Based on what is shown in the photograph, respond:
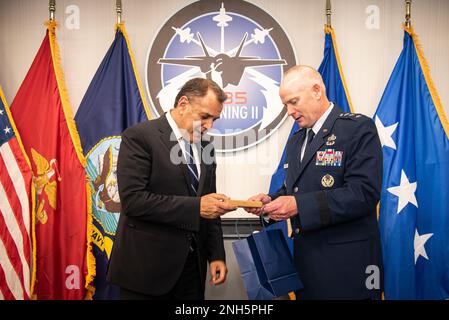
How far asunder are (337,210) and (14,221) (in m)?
2.39

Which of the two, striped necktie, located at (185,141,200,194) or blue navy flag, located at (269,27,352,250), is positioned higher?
blue navy flag, located at (269,27,352,250)

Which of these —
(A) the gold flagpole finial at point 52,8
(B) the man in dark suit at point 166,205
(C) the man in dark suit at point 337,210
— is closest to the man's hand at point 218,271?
(B) the man in dark suit at point 166,205

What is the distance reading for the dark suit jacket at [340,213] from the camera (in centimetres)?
200

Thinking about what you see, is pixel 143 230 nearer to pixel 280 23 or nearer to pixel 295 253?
pixel 295 253

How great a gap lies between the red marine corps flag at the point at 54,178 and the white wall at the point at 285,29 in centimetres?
19

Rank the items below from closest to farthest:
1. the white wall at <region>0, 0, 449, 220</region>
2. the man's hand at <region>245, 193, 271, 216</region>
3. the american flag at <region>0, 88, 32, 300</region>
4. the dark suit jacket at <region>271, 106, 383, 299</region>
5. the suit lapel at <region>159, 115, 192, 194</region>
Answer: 1. the dark suit jacket at <region>271, 106, 383, 299</region>
2. the suit lapel at <region>159, 115, 192, 194</region>
3. the man's hand at <region>245, 193, 271, 216</region>
4. the american flag at <region>0, 88, 32, 300</region>
5. the white wall at <region>0, 0, 449, 220</region>

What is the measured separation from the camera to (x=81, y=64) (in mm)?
3572

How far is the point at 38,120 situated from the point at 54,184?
521 mm

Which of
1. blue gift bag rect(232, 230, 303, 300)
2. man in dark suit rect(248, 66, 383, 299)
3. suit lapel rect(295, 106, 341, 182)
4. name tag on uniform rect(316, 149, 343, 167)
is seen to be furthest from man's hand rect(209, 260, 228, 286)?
name tag on uniform rect(316, 149, 343, 167)

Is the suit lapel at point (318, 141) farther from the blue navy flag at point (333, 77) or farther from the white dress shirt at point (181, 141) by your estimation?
the blue navy flag at point (333, 77)

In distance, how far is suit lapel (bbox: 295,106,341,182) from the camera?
2146mm

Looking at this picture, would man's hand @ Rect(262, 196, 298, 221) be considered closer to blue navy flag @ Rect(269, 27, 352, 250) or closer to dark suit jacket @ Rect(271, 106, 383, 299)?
dark suit jacket @ Rect(271, 106, 383, 299)

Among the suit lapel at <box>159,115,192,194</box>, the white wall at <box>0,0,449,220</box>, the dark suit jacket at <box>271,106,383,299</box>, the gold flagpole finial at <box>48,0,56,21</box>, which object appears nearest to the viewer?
the dark suit jacket at <box>271,106,383,299</box>

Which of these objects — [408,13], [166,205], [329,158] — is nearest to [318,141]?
[329,158]
